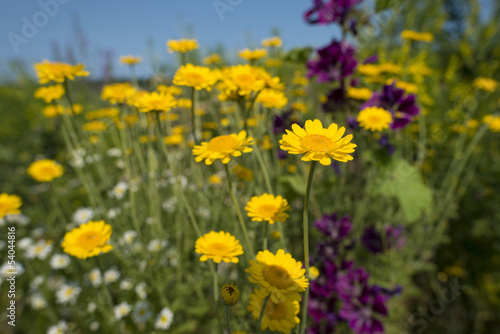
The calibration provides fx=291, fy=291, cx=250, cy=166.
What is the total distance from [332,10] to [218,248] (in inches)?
55.8

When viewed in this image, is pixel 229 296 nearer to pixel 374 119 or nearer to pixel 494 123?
pixel 374 119

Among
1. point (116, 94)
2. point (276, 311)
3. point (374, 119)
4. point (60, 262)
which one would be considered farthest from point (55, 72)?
point (60, 262)

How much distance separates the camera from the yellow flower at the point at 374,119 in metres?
1.19

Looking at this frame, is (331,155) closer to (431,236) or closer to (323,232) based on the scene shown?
(323,232)

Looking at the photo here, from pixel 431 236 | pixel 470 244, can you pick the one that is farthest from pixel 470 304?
pixel 431 236

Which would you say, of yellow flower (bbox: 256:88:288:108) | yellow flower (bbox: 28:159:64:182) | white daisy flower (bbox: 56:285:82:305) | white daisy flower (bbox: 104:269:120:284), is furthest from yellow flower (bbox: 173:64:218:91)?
white daisy flower (bbox: 56:285:82:305)

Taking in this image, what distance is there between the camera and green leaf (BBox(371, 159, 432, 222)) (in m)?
1.45

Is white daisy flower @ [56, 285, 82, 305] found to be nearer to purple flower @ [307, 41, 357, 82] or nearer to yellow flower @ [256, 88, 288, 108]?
yellow flower @ [256, 88, 288, 108]

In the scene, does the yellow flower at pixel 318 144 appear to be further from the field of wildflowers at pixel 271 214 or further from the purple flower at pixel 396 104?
the purple flower at pixel 396 104

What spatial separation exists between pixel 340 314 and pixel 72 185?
2.65 m

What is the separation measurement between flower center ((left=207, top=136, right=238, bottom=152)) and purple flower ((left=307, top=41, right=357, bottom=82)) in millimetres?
989

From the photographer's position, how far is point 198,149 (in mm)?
849

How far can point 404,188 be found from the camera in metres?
1.51

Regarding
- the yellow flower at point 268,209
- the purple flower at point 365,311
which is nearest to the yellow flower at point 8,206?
the yellow flower at point 268,209
